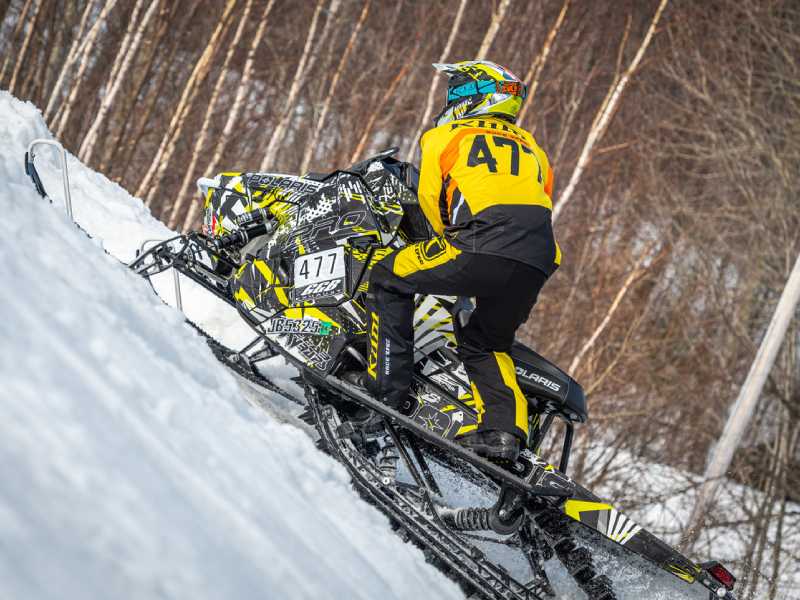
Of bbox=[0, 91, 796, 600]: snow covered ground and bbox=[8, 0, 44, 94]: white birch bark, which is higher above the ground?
bbox=[8, 0, 44, 94]: white birch bark

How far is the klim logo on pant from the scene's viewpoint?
383 centimetres

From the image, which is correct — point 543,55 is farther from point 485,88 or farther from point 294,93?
point 485,88

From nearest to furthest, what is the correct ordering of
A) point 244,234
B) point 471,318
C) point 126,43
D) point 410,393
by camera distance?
point 471,318, point 410,393, point 244,234, point 126,43

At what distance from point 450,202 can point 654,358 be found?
11.2 m

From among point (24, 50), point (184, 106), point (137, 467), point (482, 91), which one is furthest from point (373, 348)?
point (24, 50)

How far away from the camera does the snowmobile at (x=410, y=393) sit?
361cm

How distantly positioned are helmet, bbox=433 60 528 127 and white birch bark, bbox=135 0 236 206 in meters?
7.69

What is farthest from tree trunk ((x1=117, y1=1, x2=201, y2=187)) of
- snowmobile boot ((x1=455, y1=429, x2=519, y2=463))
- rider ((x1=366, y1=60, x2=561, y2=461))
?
snowmobile boot ((x1=455, y1=429, x2=519, y2=463))

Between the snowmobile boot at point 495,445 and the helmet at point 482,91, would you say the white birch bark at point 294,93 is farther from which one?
the snowmobile boot at point 495,445

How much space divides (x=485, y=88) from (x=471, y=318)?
1129 mm

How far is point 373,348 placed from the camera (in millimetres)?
3846

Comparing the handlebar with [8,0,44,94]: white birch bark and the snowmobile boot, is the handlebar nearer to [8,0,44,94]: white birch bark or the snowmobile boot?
the snowmobile boot

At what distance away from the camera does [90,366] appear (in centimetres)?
213

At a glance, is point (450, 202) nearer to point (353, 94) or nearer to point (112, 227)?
point (112, 227)
